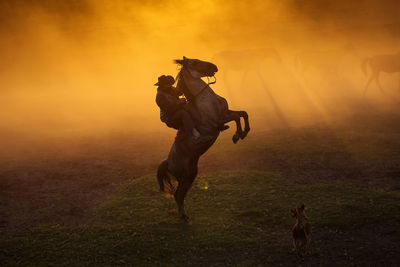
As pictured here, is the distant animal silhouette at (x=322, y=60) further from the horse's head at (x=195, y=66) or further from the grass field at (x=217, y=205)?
the horse's head at (x=195, y=66)

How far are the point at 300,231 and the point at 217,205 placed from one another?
3.55 m

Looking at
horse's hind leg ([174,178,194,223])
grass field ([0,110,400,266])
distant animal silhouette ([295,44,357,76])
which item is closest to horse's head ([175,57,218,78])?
horse's hind leg ([174,178,194,223])

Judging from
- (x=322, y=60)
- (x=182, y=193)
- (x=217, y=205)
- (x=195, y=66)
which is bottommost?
(x=217, y=205)

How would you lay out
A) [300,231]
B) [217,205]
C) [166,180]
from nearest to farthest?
[300,231]
[166,180]
[217,205]

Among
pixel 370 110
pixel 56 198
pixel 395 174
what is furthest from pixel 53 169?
pixel 370 110

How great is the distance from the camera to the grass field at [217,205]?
7.24m

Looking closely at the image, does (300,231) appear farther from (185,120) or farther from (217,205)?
(217,205)

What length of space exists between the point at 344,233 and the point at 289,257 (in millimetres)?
1612

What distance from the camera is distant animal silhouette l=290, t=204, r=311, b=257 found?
20.6 feet

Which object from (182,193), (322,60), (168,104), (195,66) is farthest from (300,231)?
(322,60)

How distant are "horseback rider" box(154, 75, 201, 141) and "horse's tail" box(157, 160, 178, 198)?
3.64 ft

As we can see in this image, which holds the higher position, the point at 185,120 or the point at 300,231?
the point at 185,120

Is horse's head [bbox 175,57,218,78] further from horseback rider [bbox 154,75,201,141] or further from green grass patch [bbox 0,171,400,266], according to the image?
green grass patch [bbox 0,171,400,266]

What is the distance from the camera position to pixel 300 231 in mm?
6414
